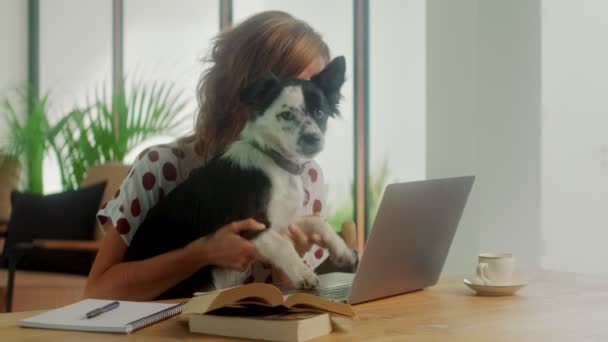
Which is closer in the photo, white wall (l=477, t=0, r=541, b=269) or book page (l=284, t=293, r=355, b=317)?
book page (l=284, t=293, r=355, b=317)

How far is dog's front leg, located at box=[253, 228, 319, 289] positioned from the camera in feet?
5.88

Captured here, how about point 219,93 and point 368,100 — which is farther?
point 368,100

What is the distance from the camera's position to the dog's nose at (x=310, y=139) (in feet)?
6.10

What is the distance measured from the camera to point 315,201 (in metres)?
1.99

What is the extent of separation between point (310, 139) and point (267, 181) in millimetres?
130

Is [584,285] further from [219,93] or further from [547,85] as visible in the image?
[547,85]

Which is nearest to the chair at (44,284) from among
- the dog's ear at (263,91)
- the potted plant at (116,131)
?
the potted plant at (116,131)

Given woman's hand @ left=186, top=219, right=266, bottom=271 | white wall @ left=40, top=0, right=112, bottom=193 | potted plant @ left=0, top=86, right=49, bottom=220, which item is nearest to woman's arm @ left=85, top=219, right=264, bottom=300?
woman's hand @ left=186, top=219, right=266, bottom=271

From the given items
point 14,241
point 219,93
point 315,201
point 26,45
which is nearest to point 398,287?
point 315,201

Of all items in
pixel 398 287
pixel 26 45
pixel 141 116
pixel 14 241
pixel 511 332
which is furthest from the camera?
pixel 26 45

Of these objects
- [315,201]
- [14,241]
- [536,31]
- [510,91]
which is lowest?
[14,241]

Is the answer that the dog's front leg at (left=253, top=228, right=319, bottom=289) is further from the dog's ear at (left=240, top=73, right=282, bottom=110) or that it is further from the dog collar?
the dog's ear at (left=240, top=73, right=282, bottom=110)

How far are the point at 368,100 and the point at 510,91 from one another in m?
0.58

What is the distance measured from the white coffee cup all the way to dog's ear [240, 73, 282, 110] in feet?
1.84
